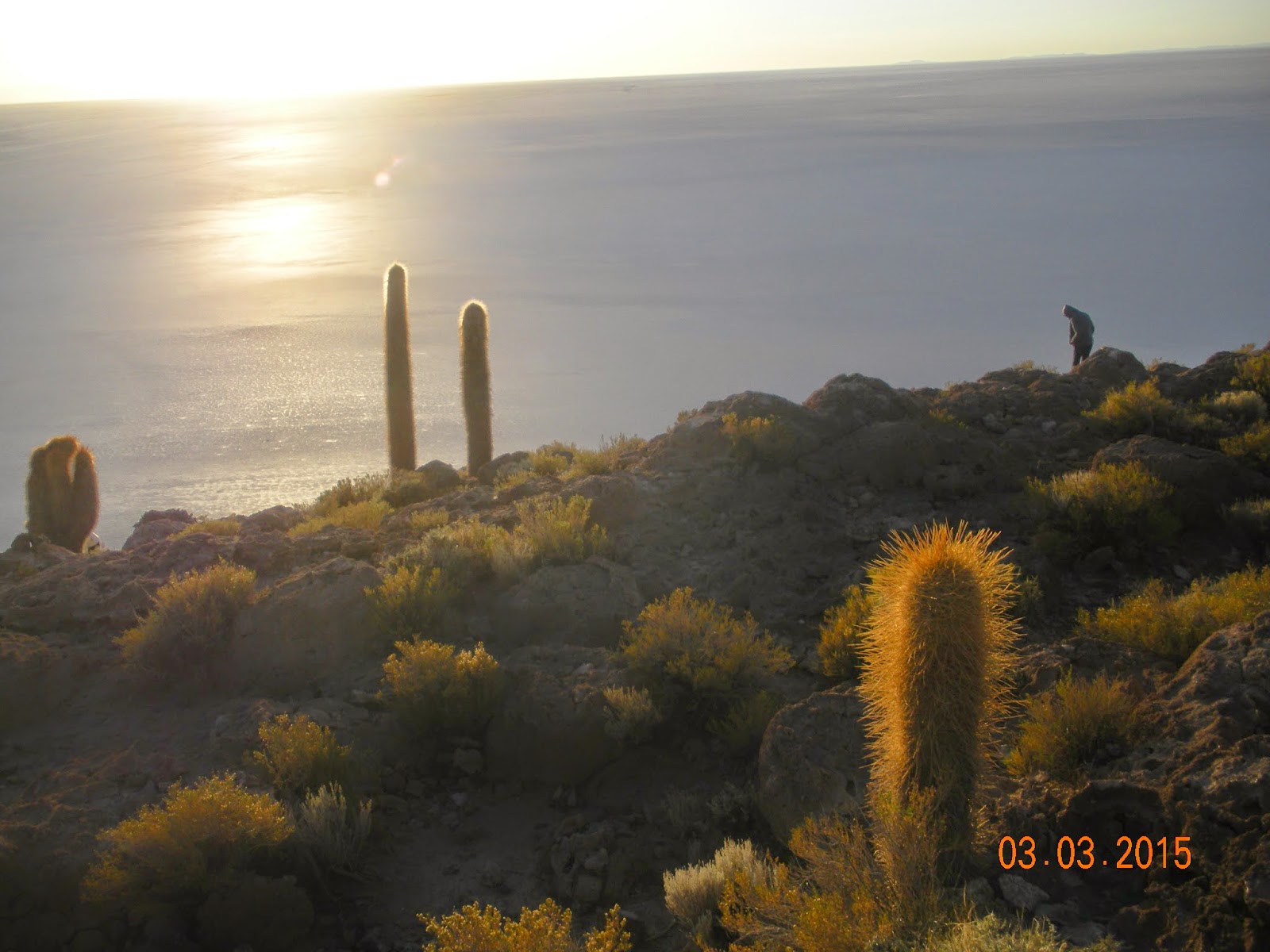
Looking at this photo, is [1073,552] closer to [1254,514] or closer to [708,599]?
[1254,514]

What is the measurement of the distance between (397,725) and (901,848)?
3236mm

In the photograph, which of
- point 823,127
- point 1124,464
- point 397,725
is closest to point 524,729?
point 397,725

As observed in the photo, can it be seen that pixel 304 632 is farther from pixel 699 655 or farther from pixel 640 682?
pixel 699 655

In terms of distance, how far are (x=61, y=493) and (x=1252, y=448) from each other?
41.5 feet

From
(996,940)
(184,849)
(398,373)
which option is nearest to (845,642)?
(996,940)

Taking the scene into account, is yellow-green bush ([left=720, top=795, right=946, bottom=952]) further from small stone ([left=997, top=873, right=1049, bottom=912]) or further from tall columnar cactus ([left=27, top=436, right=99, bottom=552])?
tall columnar cactus ([left=27, top=436, right=99, bottom=552])

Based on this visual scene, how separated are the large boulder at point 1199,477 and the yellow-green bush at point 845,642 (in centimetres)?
307

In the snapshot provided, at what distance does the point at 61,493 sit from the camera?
1218 centimetres

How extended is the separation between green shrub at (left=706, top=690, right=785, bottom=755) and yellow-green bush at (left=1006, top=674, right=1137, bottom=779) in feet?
4.55

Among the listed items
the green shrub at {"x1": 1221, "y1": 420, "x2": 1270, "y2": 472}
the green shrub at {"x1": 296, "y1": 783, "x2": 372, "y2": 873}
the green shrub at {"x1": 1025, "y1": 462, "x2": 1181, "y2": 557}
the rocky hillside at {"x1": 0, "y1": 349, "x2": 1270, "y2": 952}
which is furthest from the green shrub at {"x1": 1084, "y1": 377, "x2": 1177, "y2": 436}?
the green shrub at {"x1": 296, "y1": 783, "x2": 372, "y2": 873}

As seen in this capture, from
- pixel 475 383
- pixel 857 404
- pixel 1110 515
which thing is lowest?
pixel 1110 515

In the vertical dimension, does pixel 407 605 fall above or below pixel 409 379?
below

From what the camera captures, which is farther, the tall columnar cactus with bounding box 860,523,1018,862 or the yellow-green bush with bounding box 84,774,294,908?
the yellow-green bush with bounding box 84,774,294,908

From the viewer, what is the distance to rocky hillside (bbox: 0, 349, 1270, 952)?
4.27 meters
